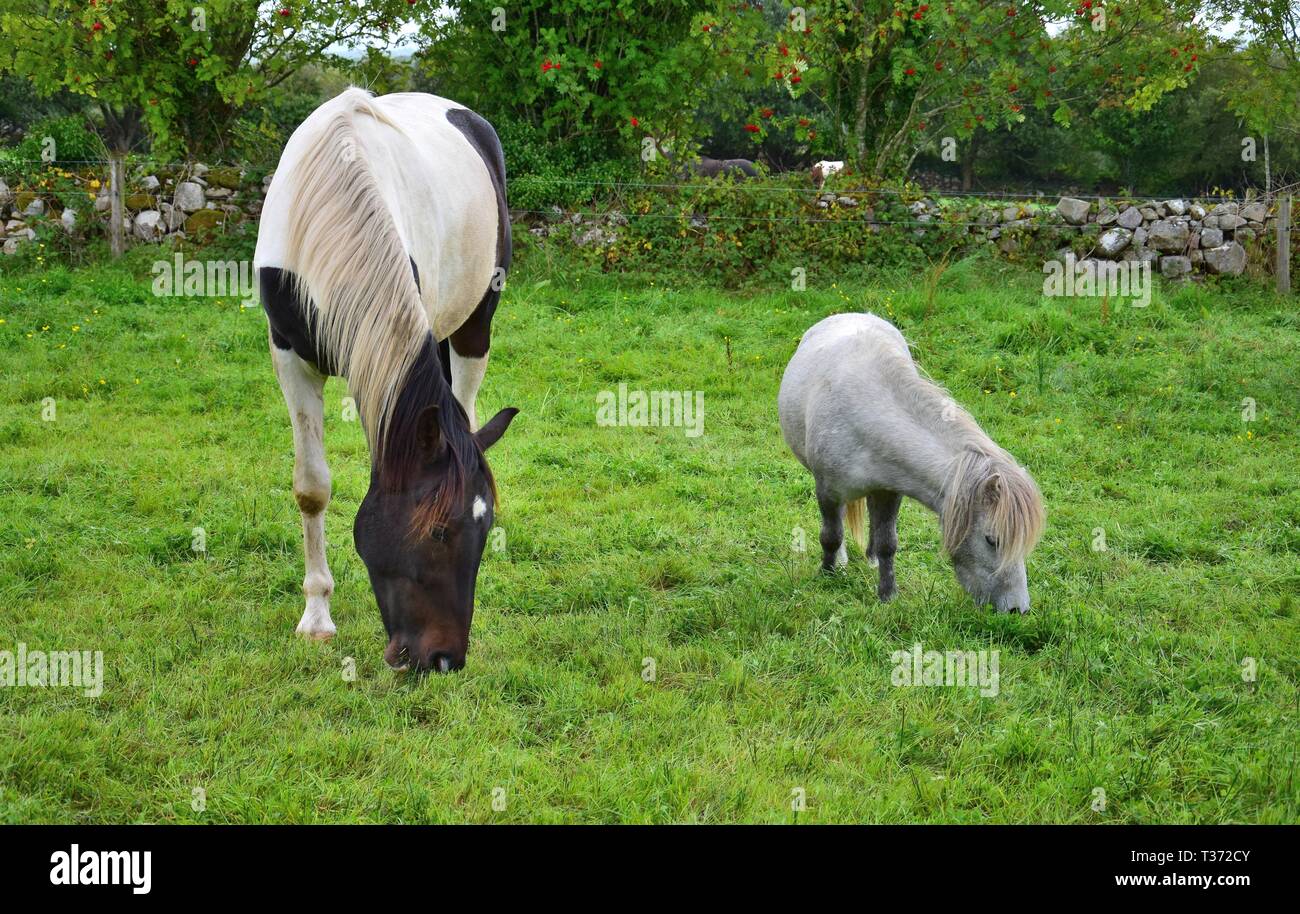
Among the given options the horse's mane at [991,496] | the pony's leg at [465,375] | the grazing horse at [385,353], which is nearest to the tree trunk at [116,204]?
the pony's leg at [465,375]

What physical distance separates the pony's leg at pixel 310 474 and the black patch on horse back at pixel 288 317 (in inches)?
5.1

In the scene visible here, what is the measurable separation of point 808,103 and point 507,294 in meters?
28.0

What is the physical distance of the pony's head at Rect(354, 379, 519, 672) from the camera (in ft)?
10.9

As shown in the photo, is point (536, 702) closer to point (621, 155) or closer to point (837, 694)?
point (837, 694)

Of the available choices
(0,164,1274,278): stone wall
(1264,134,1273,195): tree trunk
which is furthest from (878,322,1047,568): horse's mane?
(1264,134,1273,195): tree trunk

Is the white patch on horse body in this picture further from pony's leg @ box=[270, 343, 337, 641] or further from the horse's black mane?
pony's leg @ box=[270, 343, 337, 641]

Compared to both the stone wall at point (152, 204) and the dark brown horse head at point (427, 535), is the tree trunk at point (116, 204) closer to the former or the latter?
the stone wall at point (152, 204)

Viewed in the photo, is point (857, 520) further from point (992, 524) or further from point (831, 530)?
point (992, 524)

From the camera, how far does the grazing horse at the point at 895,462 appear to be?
4344mm

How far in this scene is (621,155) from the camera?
41.1 feet

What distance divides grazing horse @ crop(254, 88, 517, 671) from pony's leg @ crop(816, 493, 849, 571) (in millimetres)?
2063

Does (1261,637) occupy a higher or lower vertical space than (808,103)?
lower

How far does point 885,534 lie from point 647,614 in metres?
1.25
